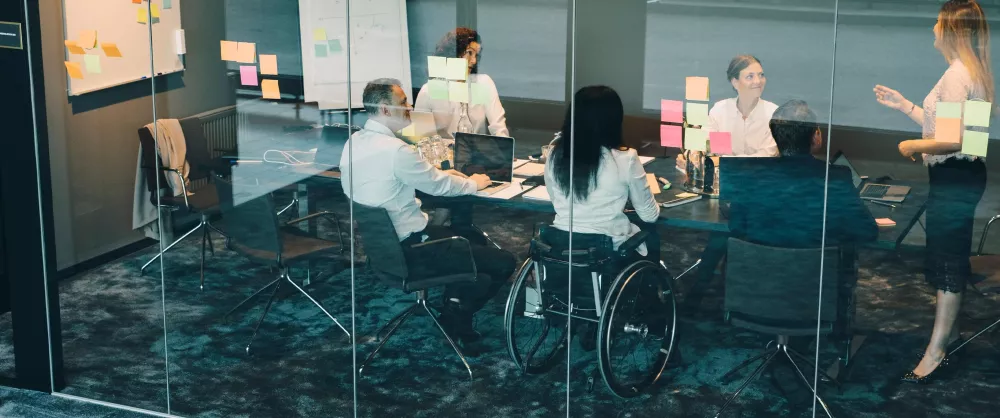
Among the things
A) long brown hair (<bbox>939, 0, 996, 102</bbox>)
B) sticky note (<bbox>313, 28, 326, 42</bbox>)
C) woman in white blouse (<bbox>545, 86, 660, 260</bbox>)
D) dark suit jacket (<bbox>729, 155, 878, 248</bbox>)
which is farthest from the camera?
sticky note (<bbox>313, 28, 326, 42</bbox>)

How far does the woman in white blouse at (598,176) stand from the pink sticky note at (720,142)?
295 mm

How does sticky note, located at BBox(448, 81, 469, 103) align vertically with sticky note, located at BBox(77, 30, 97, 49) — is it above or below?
below

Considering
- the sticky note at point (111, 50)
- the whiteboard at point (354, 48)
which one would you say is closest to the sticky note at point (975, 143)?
the whiteboard at point (354, 48)

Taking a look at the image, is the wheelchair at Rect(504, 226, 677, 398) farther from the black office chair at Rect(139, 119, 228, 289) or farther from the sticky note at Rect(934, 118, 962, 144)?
the black office chair at Rect(139, 119, 228, 289)

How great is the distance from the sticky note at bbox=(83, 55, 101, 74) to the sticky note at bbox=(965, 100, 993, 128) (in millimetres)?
3755

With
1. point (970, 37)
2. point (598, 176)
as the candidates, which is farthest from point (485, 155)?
point (970, 37)

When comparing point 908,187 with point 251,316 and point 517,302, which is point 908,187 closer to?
point 517,302

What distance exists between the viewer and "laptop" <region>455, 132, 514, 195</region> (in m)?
4.70

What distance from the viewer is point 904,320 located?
425 cm

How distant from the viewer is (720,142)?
4305mm

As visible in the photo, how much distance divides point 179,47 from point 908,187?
10.4ft

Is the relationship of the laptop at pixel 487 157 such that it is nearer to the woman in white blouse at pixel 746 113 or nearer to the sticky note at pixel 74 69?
the woman in white blouse at pixel 746 113

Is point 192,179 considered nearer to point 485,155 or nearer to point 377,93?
point 377,93

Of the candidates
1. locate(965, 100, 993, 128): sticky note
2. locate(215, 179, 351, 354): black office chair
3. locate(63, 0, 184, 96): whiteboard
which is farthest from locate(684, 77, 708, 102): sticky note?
locate(63, 0, 184, 96): whiteboard
